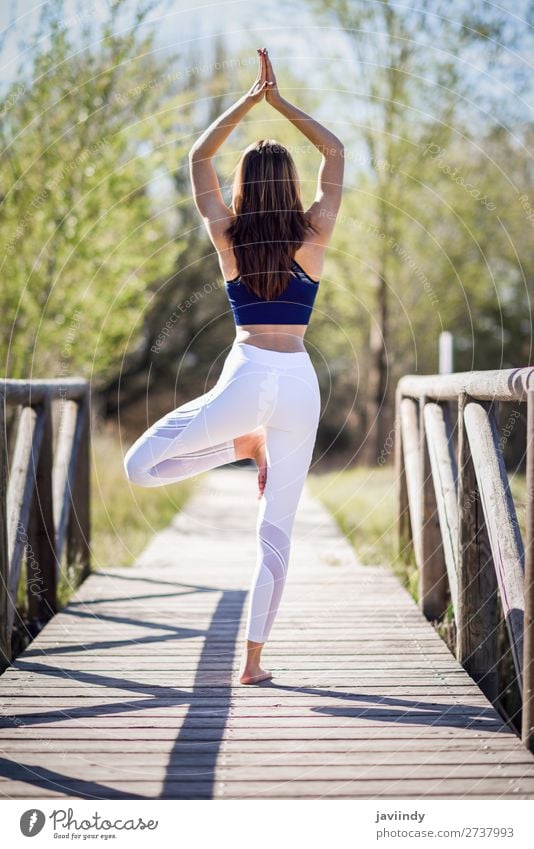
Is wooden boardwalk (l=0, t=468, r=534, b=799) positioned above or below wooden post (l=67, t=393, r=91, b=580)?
below

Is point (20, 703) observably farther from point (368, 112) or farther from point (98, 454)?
point (368, 112)

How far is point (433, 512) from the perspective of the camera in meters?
Result: 4.34

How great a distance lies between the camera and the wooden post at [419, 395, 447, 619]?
4113 mm

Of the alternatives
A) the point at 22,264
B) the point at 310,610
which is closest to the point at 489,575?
the point at 310,610

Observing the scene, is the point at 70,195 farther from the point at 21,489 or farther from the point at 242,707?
the point at 242,707

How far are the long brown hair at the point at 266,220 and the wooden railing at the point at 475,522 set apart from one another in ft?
2.56

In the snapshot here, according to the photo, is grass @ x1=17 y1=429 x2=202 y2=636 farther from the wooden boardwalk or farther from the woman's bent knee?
the woman's bent knee

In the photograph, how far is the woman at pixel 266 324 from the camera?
2904 millimetres

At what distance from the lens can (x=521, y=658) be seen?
2637 millimetres

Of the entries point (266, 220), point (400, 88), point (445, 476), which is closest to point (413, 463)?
point (445, 476)

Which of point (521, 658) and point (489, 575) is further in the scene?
point (489, 575)

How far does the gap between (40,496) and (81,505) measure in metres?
0.95

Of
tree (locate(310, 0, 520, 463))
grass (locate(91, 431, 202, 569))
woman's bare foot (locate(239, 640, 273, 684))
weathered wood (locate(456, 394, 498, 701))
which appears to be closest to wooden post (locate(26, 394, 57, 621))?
grass (locate(91, 431, 202, 569))
